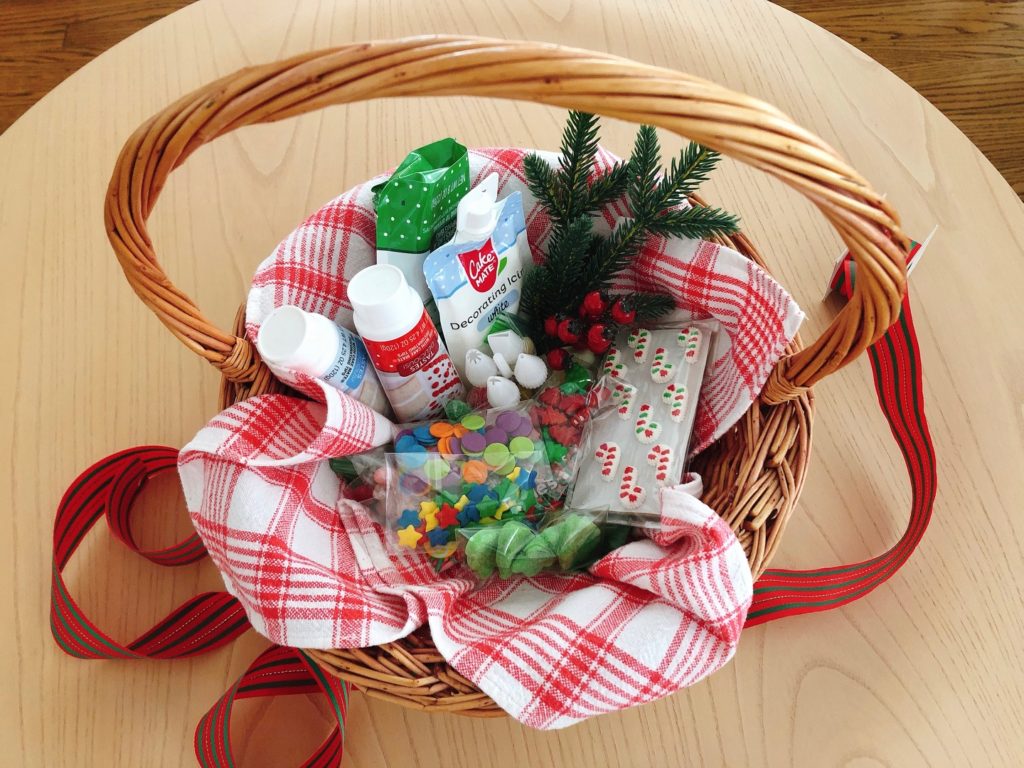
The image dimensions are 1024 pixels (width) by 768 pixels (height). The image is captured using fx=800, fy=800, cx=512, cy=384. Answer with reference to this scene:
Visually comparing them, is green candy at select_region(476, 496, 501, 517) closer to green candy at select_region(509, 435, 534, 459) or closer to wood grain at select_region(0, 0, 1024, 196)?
green candy at select_region(509, 435, 534, 459)

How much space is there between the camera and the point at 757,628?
0.64 metres

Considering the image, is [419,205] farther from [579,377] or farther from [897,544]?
[897,544]

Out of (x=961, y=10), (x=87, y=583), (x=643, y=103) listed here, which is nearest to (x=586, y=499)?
(x=643, y=103)

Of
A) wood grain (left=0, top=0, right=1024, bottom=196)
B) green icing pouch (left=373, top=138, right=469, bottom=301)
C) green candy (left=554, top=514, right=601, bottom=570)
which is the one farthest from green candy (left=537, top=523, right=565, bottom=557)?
wood grain (left=0, top=0, right=1024, bottom=196)

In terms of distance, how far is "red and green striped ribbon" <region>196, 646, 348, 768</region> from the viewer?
60 centimetres

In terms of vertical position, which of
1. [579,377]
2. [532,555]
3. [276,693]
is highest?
[579,377]

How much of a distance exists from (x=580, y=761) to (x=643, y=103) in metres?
0.48

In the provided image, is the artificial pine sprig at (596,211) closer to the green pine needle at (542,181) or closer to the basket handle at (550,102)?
the green pine needle at (542,181)

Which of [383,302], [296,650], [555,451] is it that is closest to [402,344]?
[383,302]

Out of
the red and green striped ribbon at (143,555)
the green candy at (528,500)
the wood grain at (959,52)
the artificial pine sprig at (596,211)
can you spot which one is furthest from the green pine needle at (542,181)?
the wood grain at (959,52)

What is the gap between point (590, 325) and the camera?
2.22 feet

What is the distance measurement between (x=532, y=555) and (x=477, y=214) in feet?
0.85

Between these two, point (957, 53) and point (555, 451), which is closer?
point (555, 451)

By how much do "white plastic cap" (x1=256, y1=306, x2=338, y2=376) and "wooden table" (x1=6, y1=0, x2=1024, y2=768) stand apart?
0.67 ft
